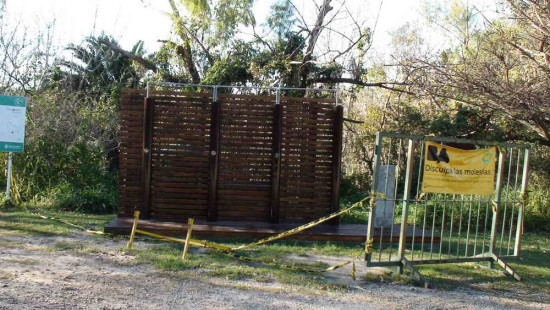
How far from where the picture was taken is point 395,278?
6.48m

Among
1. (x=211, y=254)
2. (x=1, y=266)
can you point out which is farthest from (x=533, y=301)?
(x=1, y=266)

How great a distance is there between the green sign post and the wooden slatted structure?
3033 mm

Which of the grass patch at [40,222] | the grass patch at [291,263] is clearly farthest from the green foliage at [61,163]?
the grass patch at [291,263]

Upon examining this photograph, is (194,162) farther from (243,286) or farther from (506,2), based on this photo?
(506,2)

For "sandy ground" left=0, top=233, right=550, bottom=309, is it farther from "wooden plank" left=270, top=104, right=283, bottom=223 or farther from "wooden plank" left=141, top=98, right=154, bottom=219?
"wooden plank" left=270, top=104, right=283, bottom=223

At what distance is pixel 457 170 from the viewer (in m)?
6.65

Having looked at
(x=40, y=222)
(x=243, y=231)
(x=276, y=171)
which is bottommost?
(x=40, y=222)

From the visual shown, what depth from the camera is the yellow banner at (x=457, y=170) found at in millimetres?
6512

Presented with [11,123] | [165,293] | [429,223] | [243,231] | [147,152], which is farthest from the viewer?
[429,223]

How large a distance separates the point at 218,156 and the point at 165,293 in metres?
4.06

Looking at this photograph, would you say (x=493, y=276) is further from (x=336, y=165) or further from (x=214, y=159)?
(x=214, y=159)

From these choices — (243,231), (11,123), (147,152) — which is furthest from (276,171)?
(11,123)

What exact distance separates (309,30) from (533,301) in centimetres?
1038

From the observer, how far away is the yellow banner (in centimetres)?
651
